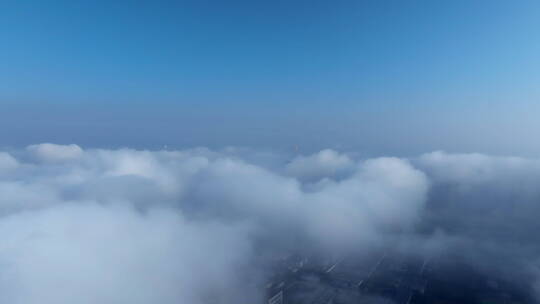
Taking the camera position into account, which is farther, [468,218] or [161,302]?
[468,218]

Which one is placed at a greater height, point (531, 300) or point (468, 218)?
point (468, 218)

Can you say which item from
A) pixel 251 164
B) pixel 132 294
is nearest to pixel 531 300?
pixel 132 294

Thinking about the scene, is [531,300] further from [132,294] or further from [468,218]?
[132,294]

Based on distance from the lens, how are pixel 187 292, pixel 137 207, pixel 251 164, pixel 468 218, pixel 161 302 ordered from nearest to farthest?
1. pixel 161 302
2. pixel 187 292
3. pixel 137 207
4. pixel 468 218
5. pixel 251 164

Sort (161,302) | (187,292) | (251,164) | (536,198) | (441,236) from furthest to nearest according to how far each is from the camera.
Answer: (251,164), (536,198), (441,236), (187,292), (161,302)

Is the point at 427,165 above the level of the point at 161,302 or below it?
above

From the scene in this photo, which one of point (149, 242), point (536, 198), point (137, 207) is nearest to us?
point (149, 242)

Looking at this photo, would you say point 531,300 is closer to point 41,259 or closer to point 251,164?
point 41,259

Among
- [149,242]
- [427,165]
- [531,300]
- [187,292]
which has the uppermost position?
[427,165]

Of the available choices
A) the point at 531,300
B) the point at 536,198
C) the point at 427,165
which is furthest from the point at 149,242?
the point at 427,165
